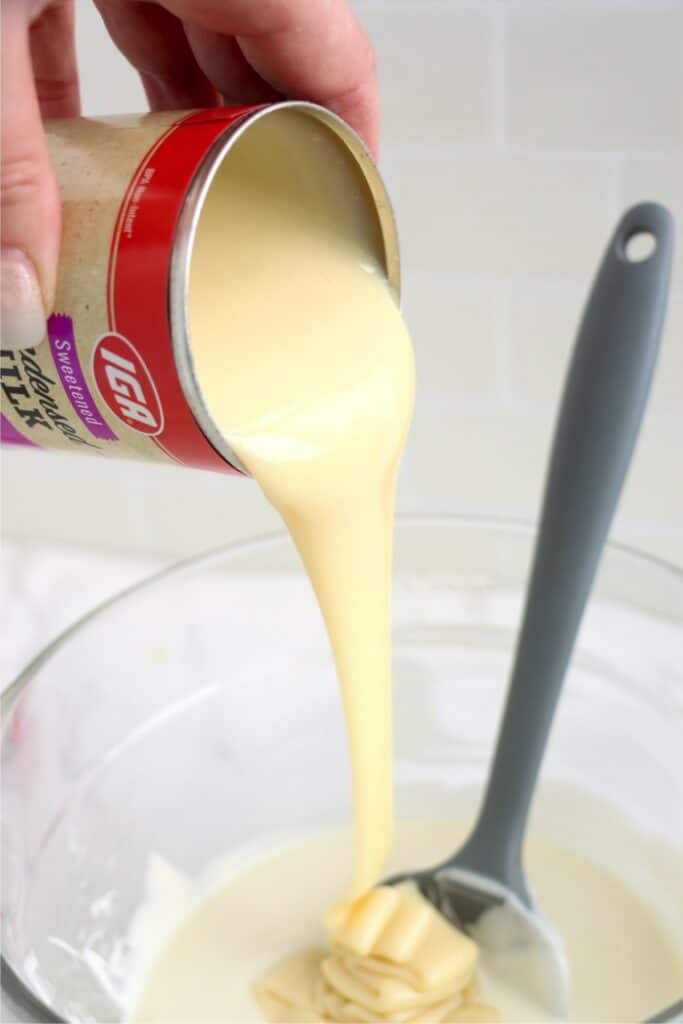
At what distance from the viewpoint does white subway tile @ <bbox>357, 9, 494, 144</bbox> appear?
106 centimetres

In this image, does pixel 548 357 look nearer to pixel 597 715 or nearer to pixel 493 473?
pixel 493 473

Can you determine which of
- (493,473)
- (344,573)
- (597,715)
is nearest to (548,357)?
(493,473)

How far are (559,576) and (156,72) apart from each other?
46cm

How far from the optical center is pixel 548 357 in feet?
3.97

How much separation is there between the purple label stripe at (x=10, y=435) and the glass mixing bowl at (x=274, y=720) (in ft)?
0.77

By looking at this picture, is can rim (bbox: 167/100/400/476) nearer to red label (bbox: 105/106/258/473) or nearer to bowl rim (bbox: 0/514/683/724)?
red label (bbox: 105/106/258/473)

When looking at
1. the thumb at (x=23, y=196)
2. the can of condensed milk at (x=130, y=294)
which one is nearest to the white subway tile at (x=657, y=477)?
the can of condensed milk at (x=130, y=294)

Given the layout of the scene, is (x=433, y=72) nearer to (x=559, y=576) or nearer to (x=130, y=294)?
(x=559, y=576)

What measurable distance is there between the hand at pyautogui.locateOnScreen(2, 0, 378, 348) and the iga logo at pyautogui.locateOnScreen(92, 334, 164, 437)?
3 cm

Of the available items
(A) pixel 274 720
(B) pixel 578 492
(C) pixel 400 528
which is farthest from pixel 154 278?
(A) pixel 274 720

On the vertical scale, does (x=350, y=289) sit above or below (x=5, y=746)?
above

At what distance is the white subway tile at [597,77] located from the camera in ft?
3.36

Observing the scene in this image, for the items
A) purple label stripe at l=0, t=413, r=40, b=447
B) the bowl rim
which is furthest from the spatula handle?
purple label stripe at l=0, t=413, r=40, b=447

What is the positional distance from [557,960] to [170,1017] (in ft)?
0.90
